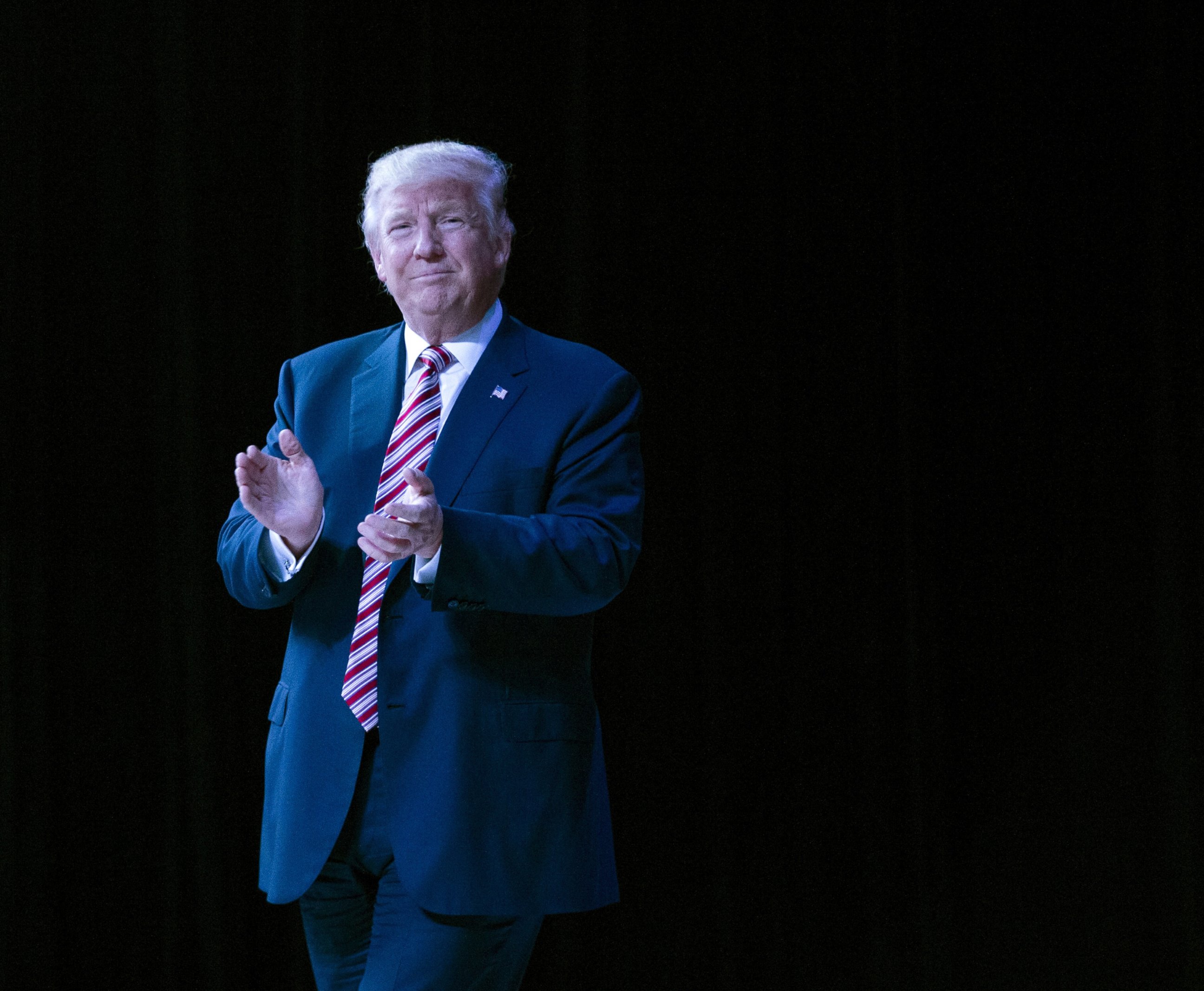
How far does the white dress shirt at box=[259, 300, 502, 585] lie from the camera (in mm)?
1774

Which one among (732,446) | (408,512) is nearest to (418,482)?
(408,512)

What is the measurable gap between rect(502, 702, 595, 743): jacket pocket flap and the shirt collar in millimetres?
490

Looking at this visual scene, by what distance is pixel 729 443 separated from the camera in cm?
299

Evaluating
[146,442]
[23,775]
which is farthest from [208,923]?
[146,442]

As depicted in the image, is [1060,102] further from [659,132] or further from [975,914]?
[975,914]

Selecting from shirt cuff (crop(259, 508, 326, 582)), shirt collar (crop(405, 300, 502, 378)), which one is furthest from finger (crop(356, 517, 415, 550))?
shirt collar (crop(405, 300, 502, 378))

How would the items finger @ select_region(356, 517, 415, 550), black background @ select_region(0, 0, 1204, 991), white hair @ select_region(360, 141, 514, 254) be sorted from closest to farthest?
finger @ select_region(356, 517, 415, 550) < white hair @ select_region(360, 141, 514, 254) < black background @ select_region(0, 0, 1204, 991)

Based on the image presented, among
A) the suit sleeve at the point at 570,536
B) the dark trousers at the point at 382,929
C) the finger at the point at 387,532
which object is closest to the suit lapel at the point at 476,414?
the suit sleeve at the point at 570,536

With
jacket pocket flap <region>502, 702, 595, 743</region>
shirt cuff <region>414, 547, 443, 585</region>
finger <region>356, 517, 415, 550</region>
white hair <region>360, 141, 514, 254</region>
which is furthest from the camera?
white hair <region>360, 141, 514, 254</region>

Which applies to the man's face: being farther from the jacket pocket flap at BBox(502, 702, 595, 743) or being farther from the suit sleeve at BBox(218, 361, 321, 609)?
the jacket pocket flap at BBox(502, 702, 595, 743)

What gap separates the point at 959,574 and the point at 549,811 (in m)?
1.62

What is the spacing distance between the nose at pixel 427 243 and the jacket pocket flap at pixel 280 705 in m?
0.65

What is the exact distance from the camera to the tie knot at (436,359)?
1.89 m

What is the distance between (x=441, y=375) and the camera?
190 cm
